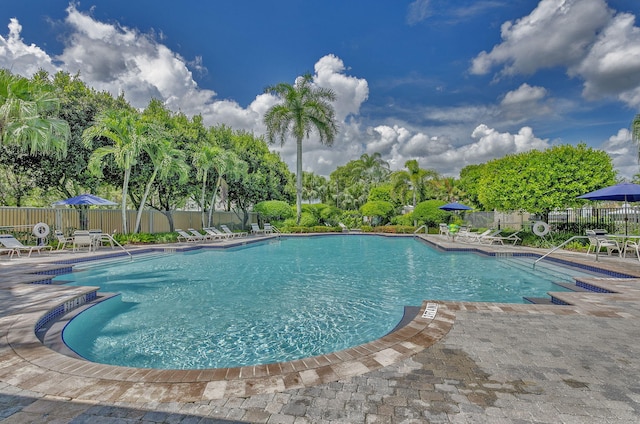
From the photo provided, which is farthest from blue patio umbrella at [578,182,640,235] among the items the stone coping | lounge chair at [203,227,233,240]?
lounge chair at [203,227,233,240]

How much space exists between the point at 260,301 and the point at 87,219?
1433cm

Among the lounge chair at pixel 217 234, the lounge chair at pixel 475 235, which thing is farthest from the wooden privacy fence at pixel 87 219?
the lounge chair at pixel 475 235

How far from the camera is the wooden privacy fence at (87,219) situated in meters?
12.5

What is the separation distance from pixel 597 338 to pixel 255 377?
3.72 metres

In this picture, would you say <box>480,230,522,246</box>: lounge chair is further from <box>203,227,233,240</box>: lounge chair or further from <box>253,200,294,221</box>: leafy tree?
<box>253,200,294,221</box>: leafy tree

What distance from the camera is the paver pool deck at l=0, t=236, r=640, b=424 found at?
2041mm

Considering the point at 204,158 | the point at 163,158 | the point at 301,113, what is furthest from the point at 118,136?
the point at 301,113

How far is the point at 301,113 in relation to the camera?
73.2 feet

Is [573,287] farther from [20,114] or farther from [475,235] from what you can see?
[20,114]

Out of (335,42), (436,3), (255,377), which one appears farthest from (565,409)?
(335,42)

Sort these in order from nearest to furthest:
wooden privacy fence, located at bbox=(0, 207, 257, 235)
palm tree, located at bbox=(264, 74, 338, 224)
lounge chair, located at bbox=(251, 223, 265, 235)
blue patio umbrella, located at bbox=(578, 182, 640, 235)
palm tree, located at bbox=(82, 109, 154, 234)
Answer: blue patio umbrella, located at bbox=(578, 182, 640, 235)
wooden privacy fence, located at bbox=(0, 207, 257, 235)
palm tree, located at bbox=(82, 109, 154, 234)
palm tree, located at bbox=(264, 74, 338, 224)
lounge chair, located at bbox=(251, 223, 265, 235)

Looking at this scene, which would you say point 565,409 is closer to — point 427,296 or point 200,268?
point 427,296

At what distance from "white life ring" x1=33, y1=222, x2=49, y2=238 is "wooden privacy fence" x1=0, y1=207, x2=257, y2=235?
3.54 ft

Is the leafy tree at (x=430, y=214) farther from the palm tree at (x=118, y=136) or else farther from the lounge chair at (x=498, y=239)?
the palm tree at (x=118, y=136)
